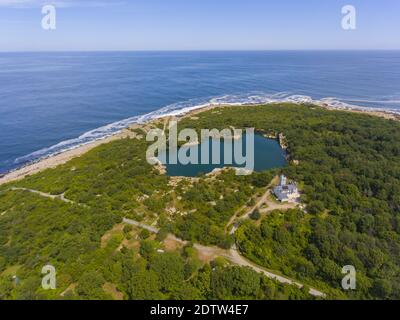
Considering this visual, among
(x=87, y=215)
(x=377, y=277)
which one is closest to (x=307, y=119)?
(x=377, y=277)

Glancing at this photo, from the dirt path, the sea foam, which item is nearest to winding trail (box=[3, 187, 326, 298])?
the dirt path

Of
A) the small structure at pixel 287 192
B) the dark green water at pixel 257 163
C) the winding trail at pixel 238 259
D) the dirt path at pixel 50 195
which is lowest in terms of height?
the winding trail at pixel 238 259

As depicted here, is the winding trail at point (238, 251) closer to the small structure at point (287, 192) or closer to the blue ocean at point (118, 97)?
the small structure at point (287, 192)

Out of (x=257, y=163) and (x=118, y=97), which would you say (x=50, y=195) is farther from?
(x=118, y=97)

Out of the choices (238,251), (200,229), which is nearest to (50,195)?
(200,229)

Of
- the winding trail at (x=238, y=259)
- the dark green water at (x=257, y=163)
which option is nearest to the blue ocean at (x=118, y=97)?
the dark green water at (x=257, y=163)
